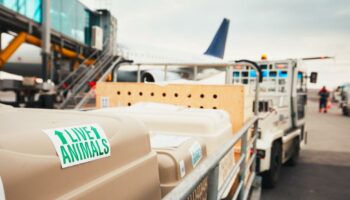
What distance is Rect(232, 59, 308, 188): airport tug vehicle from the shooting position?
4.58 m

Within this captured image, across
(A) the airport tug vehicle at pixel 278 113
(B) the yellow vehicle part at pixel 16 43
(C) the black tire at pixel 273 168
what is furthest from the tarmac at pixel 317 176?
(B) the yellow vehicle part at pixel 16 43

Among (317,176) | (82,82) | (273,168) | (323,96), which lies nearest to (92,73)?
(82,82)

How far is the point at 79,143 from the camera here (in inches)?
40.2

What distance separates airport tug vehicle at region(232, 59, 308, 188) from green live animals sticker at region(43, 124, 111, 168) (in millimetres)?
3575

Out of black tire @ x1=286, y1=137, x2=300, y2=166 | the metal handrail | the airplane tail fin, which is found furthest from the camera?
the airplane tail fin

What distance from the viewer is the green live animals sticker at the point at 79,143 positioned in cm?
95

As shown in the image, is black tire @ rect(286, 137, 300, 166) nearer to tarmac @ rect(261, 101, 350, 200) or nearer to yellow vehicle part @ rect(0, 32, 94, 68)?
tarmac @ rect(261, 101, 350, 200)

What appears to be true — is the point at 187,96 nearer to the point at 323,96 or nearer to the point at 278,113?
the point at 278,113

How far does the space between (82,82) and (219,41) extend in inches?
448

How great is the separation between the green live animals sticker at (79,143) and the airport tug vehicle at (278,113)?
11.7 ft

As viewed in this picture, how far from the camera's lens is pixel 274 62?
5.60 meters

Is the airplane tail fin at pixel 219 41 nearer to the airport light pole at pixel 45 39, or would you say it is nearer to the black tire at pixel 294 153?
the airport light pole at pixel 45 39

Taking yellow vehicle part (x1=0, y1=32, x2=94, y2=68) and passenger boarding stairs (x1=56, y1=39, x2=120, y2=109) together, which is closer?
yellow vehicle part (x1=0, y1=32, x2=94, y2=68)

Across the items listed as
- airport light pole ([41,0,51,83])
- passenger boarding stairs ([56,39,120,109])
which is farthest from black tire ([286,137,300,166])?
airport light pole ([41,0,51,83])
